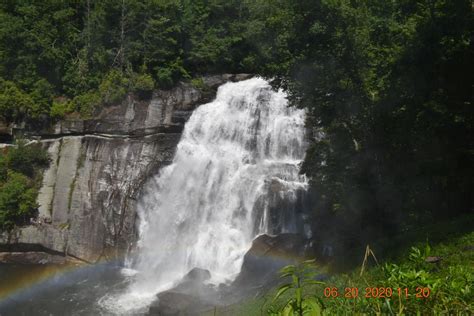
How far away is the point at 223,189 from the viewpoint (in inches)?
792

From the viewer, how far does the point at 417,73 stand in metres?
11.7

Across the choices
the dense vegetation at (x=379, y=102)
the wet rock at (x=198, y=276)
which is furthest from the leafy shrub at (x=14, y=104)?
the dense vegetation at (x=379, y=102)

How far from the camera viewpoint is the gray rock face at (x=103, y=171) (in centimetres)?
2184

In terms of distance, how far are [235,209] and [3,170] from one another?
44.1 feet

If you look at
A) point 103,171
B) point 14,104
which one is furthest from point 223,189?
point 14,104

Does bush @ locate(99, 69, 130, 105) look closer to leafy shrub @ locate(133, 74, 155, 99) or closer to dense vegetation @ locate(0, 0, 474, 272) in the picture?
leafy shrub @ locate(133, 74, 155, 99)

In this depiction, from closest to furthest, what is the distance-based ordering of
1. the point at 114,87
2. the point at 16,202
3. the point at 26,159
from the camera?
the point at 16,202 < the point at 26,159 < the point at 114,87

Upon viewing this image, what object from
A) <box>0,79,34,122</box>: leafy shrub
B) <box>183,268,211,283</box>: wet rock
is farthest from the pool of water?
<box>0,79,34,122</box>: leafy shrub

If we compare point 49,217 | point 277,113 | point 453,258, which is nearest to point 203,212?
point 277,113

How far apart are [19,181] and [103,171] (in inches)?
171

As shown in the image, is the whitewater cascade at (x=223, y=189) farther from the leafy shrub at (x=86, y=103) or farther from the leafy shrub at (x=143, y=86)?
the leafy shrub at (x=86, y=103)

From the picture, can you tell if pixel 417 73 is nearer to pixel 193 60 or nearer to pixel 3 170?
pixel 193 60

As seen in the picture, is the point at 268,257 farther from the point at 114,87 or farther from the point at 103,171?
the point at 114,87

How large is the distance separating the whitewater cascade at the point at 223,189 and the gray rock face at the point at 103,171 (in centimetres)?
85
